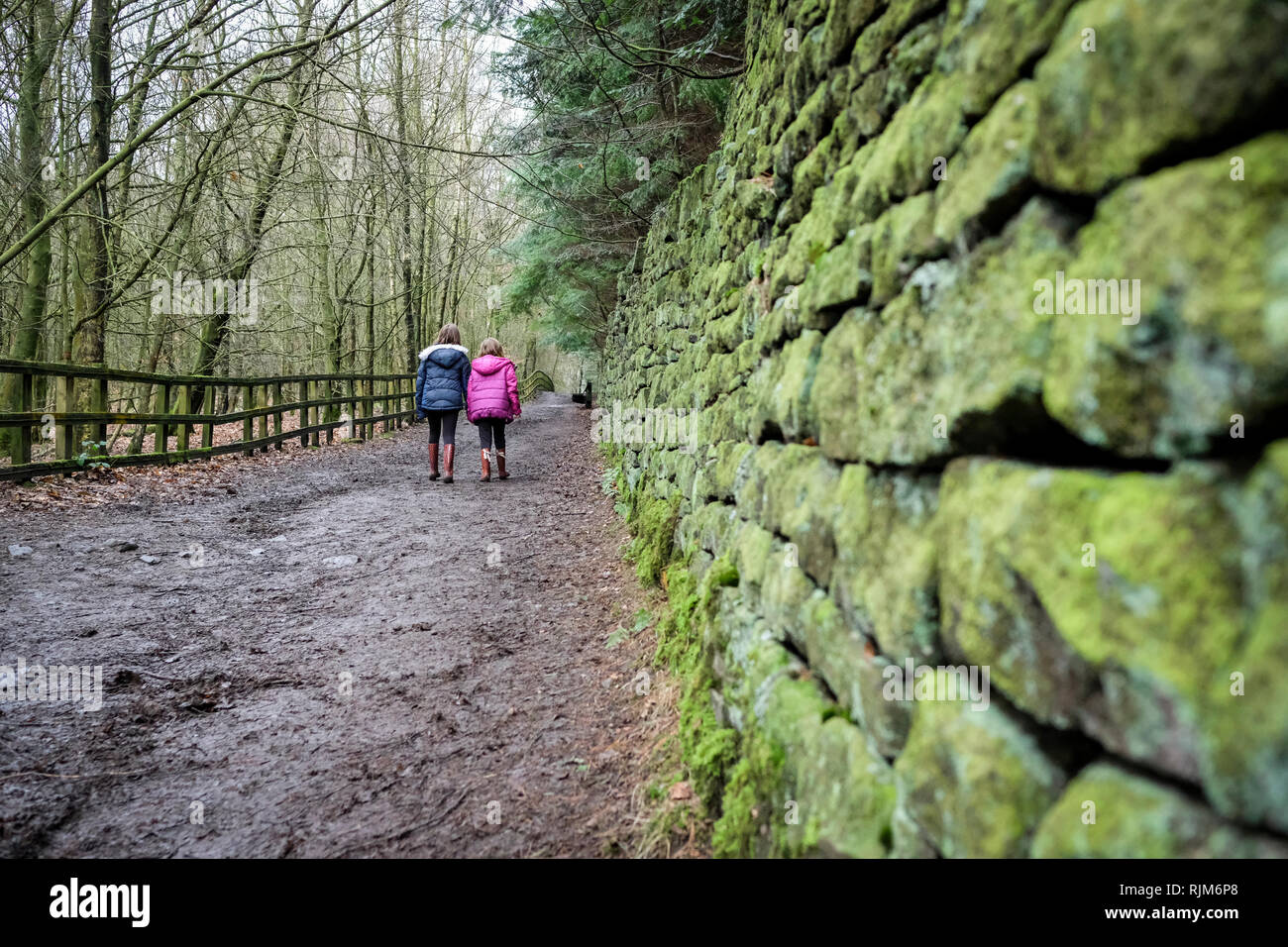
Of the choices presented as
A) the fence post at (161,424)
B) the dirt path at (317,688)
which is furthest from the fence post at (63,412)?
the dirt path at (317,688)

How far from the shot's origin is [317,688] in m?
3.69

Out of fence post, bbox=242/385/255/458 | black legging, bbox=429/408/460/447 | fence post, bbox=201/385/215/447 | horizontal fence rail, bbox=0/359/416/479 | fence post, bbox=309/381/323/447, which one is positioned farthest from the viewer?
fence post, bbox=309/381/323/447

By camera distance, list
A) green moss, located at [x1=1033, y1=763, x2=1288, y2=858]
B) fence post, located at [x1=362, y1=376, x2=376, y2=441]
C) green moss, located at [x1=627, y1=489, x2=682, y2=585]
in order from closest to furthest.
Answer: green moss, located at [x1=1033, y1=763, x2=1288, y2=858], green moss, located at [x1=627, y1=489, x2=682, y2=585], fence post, located at [x1=362, y1=376, x2=376, y2=441]

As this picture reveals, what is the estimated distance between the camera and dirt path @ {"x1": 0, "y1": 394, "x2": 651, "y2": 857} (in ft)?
8.65

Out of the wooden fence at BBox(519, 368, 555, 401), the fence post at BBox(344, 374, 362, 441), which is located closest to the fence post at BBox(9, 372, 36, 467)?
the fence post at BBox(344, 374, 362, 441)

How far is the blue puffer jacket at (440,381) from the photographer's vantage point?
8.91 m

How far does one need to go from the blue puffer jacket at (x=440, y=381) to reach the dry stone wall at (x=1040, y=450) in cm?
724

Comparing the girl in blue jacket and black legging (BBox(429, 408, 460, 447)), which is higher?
the girl in blue jacket

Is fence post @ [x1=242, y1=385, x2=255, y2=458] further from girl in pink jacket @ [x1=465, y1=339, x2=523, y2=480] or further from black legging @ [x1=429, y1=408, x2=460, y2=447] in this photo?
girl in pink jacket @ [x1=465, y1=339, x2=523, y2=480]

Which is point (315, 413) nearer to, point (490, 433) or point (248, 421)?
point (248, 421)

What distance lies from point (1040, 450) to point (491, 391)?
8177mm

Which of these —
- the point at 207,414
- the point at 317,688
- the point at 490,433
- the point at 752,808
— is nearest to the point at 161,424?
the point at 207,414

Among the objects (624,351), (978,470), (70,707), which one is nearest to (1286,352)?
(978,470)
